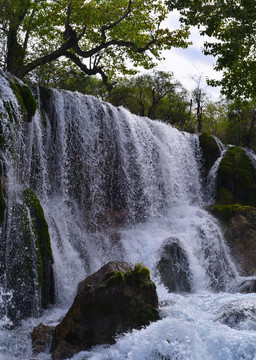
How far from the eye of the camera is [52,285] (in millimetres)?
8977

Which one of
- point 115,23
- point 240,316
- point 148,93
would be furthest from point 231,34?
point 148,93

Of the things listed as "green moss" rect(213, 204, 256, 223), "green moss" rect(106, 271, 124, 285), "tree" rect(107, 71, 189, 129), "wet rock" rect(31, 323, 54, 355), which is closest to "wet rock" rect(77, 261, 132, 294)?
"green moss" rect(106, 271, 124, 285)

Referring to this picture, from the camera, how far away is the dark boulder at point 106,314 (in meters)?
6.40

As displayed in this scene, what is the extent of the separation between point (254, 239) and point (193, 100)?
84.2ft

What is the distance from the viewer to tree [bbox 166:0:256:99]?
12.9m

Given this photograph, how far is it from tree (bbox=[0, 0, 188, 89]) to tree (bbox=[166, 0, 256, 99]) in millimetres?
4414

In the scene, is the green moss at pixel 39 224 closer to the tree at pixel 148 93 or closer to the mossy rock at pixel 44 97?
the mossy rock at pixel 44 97

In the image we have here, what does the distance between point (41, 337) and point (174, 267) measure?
5282 mm

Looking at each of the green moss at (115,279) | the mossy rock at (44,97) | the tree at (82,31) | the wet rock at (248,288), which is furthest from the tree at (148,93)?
the green moss at (115,279)

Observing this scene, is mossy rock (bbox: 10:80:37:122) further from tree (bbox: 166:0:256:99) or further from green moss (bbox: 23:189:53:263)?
tree (bbox: 166:0:256:99)

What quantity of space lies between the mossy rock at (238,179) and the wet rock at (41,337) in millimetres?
12413

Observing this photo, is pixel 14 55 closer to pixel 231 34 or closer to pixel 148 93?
pixel 231 34

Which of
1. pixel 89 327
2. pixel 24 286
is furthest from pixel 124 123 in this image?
pixel 89 327

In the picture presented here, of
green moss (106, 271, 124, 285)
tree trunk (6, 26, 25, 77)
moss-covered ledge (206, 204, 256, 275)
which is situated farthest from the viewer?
tree trunk (6, 26, 25, 77)
